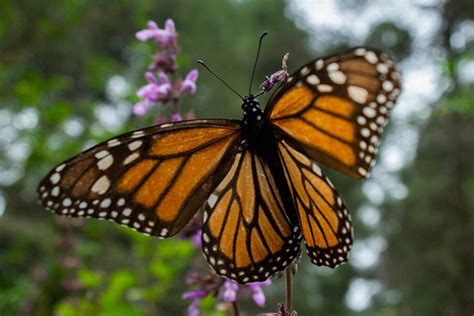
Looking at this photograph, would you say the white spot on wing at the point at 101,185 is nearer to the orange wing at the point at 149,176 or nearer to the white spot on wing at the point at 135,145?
the orange wing at the point at 149,176

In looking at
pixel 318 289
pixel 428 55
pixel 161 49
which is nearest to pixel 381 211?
pixel 318 289

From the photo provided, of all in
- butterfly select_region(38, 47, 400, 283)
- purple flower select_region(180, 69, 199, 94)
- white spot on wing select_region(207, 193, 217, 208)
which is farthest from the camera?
purple flower select_region(180, 69, 199, 94)

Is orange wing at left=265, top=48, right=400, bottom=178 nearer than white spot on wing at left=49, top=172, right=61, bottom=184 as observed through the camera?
Yes

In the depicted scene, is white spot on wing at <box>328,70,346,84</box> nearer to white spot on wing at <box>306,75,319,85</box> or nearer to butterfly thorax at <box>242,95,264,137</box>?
white spot on wing at <box>306,75,319,85</box>

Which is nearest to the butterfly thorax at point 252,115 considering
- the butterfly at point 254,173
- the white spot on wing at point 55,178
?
the butterfly at point 254,173

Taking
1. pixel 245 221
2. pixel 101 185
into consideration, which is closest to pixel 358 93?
pixel 245 221

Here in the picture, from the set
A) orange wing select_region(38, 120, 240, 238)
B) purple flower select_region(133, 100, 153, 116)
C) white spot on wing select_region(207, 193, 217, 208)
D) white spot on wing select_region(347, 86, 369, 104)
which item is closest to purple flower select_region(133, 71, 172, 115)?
purple flower select_region(133, 100, 153, 116)

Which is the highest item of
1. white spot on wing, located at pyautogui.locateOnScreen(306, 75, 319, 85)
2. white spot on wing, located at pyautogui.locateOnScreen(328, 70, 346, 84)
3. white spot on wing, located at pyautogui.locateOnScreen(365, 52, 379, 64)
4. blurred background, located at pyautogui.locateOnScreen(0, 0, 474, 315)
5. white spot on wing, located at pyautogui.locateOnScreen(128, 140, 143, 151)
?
blurred background, located at pyautogui.locateOnScreen(0, 0, 474, 315)

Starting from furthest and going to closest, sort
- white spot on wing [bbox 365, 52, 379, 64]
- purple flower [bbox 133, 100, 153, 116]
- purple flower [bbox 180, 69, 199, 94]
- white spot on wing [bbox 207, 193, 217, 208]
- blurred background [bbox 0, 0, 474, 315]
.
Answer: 1. blurred background [bbox 0, 0, 474, 315]
2. purple flower [bbox 133, 100, 153, 116]
3. purple flower [bbox 180, 69, 199, 94]
4. white spot on wing [bbox 207, 193, 217, 208]
5. white spot on wing [bbox 365, 52, 379, 64]
